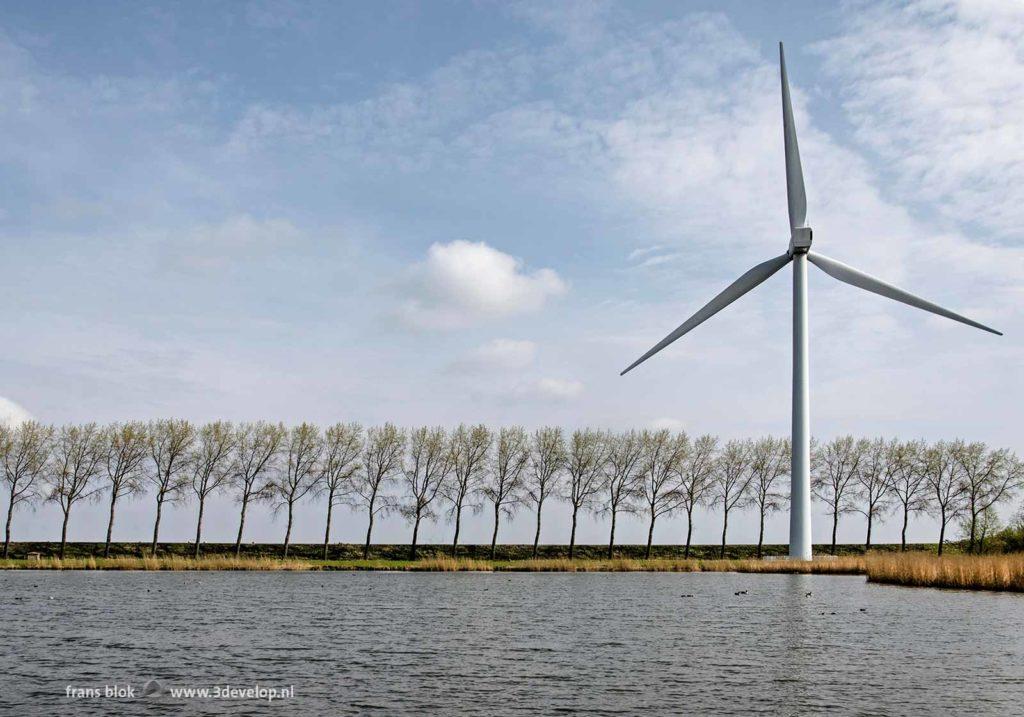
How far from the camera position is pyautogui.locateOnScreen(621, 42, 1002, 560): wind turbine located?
59750 millimetres

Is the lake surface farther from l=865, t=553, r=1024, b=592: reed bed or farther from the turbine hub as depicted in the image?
the turbine hub

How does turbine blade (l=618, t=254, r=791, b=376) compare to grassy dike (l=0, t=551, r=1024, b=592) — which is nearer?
grassy dike (l=0, t=551, r=1024, b=592)

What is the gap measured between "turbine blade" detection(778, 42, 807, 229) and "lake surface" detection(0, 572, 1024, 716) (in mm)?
30476

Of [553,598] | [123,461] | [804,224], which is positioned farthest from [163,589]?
[804,224]

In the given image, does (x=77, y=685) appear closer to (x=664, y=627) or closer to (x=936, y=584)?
(x=664, y=627)

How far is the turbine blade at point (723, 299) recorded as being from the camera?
2419 inches

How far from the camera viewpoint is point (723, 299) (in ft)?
204

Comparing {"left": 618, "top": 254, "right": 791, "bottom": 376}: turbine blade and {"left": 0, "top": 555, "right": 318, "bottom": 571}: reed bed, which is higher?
{"left": 618, "top": 254, "right": 791, "bottom": 376}: turbine blade

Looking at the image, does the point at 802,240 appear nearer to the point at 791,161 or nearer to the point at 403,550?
the point at 791,161

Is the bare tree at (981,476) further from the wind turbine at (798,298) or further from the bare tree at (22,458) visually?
the bare tree at (22,458)

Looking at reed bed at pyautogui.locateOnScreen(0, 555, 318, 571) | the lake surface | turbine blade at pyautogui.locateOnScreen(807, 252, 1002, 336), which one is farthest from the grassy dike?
turbine blade at pyautogui.locateOnScreen(807, 252, 1002, 336)

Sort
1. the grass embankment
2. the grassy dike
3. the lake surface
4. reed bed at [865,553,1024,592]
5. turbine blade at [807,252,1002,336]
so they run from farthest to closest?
1. the grass embankment
2. turbine blade at [807,252,1002,336]
3. the grassy dike
4. reed bed at [865,553,1024,592]
5. the lake surface

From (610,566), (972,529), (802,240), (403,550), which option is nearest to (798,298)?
(802,240)

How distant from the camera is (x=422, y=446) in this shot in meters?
79.2
